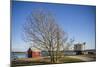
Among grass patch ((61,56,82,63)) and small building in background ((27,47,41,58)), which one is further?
grass patch ((61,56,82,63))

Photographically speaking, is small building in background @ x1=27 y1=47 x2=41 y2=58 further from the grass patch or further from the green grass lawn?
the grass patch

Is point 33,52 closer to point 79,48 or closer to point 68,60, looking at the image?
point 68,60

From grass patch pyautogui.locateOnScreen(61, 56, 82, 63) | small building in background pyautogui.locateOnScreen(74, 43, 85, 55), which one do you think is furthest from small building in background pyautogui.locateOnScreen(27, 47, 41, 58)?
small building in background pyautogui.locateOnScreen(74, 43, 85, 55)

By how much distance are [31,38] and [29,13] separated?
33 cm

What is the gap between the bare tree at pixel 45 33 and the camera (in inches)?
91.2

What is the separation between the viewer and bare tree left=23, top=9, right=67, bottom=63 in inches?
91.2

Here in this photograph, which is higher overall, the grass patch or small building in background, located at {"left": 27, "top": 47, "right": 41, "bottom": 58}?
small building in background, located at {"left": 27, "top": 47, "right": 41, "bottom": 58}

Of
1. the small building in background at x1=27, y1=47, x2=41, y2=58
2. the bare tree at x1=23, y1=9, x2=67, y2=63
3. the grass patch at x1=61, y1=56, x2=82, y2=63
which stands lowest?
the grass patch at x1=61, y1=56, x2=82, y2=63

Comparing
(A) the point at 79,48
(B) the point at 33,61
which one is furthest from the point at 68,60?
(B) the point at 33,61

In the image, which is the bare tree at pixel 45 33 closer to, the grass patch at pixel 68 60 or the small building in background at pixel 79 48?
the grass patch at pixel 68 60

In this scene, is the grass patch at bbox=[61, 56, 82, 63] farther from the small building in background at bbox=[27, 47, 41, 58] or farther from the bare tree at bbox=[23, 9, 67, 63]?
the small building in background at bbox=[27, 47, 41, 58]

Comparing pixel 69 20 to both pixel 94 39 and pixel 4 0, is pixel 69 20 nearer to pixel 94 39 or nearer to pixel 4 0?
pixel 94 39

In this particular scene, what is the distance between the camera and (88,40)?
2547 mm
